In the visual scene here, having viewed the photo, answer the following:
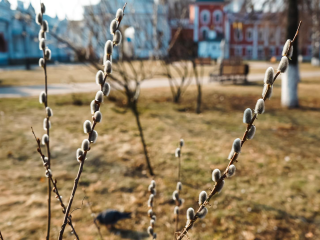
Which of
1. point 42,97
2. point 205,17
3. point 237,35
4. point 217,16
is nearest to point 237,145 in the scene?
point 42,97

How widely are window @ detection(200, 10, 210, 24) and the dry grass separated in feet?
131

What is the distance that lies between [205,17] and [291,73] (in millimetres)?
39807

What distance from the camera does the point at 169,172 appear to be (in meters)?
4.52

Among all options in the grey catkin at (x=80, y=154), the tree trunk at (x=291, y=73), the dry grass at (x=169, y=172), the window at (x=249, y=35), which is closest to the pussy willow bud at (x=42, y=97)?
the grey catkin at (x=80, y=154)

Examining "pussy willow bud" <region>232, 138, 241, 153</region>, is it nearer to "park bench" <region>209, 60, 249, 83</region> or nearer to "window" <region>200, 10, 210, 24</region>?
"park bench" <region>209, 60, 249, 83</region>

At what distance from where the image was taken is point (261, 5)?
11.1m

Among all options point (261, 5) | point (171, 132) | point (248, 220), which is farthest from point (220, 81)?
point (248, 220)

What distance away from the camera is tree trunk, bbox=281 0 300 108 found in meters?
8.44

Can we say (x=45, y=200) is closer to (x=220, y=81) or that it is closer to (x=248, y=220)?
(x=248, y=220)

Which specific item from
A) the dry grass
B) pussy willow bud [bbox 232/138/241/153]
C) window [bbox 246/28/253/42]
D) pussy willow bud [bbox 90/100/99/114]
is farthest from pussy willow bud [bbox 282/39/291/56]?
window [bbox 246/28/253/42]

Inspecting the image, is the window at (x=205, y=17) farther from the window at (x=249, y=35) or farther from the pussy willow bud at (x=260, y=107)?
the pussy willow bud at (x=260, y=107)

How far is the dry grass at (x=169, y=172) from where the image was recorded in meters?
3.14

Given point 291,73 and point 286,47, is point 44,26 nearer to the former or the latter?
point 286,47

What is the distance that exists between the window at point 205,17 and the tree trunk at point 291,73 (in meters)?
38.9
